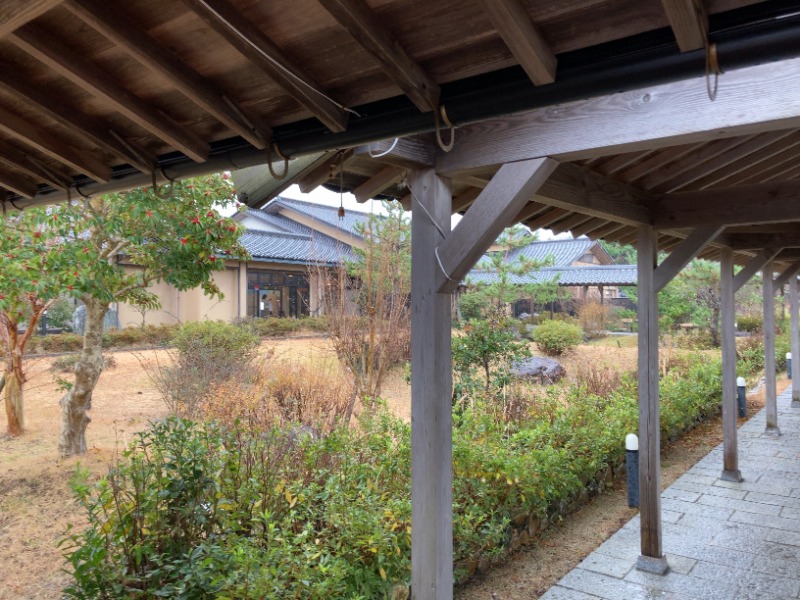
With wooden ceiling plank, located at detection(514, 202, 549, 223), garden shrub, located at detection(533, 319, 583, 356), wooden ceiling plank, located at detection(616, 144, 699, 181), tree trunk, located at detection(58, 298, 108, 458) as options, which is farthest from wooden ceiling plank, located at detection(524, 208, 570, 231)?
garden shrub, located at detection(533, 319, 583, 356)

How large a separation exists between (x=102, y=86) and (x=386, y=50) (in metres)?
0.71

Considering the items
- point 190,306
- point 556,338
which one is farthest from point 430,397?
point 190,306

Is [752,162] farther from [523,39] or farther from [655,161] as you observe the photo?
[523,39]

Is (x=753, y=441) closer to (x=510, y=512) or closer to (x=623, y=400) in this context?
(x=623, y=400)

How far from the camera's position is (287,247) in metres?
15.5

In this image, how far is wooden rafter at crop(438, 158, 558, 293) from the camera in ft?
6.62

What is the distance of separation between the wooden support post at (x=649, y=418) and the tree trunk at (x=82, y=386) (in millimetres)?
4643

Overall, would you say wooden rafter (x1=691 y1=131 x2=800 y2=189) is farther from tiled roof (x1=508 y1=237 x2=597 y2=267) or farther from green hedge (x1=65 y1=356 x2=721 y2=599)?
tiled roof (x1=508 y1=237 x2=597 y2=267)

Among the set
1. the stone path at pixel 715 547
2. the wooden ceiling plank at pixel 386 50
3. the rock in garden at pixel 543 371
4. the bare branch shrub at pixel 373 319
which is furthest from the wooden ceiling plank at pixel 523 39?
the rock in garden at pixel 543 371

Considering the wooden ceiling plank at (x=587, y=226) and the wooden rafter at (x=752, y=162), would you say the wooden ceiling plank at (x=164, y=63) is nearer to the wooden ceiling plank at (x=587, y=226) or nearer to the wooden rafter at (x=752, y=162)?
the wooden rafter at (x=752, y=162)

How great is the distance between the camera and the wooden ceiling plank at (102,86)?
3.96ft

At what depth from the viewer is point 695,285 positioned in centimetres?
1547

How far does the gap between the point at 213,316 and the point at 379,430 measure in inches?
384

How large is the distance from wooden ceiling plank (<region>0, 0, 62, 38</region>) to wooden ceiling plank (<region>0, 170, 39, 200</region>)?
1.31 meters
